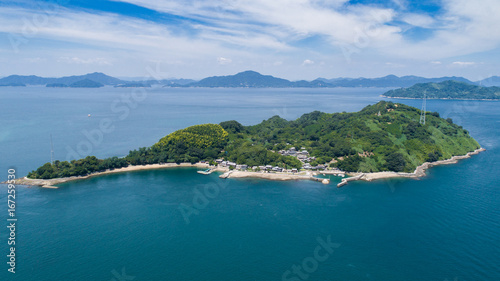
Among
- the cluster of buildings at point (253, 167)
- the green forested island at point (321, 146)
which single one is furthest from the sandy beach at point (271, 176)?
the green forested island at point (321, 146)

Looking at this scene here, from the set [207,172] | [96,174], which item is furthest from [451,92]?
[96,174]

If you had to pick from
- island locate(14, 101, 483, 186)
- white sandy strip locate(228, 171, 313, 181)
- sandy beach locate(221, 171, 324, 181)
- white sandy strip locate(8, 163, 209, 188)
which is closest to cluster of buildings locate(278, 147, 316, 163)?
island locate(14, 101, 483, 186)

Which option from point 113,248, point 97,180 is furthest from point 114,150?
point 113,248

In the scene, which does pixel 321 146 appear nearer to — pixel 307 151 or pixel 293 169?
pixel 307 151

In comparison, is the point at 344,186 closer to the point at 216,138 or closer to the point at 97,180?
the point at 216,138

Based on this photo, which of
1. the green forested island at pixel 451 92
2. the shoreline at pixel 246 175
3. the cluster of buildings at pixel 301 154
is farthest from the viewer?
the green forested island at pixel 451 92

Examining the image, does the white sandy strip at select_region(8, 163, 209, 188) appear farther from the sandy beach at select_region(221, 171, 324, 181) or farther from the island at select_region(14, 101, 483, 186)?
the sandy beach at select_region(221, 171, 324, 181)

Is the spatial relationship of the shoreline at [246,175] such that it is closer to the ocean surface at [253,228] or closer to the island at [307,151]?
the island at [307,151]
